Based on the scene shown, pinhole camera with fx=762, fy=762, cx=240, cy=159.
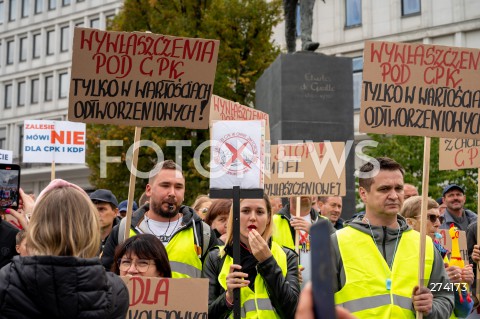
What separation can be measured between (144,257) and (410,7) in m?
31.0

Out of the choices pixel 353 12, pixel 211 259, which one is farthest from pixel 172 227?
pixel 353 12

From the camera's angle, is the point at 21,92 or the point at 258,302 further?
the point at 21,92

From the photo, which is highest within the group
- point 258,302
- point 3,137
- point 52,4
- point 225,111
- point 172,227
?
point 52,4

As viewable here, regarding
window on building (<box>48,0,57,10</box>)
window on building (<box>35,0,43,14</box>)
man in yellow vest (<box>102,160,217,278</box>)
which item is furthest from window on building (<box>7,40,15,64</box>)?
man in yellow vest (<box>102,160,217,278</box>)

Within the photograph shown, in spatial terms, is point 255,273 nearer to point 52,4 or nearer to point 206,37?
point 206,37

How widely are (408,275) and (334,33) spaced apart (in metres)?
31.2

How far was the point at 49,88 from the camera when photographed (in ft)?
165

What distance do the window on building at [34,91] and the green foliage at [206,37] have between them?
27.8 meters

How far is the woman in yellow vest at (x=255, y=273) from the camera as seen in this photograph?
165 inches

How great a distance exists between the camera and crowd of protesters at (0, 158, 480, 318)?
2547 millimetres

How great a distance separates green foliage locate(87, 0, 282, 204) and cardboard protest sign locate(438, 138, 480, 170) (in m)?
14.7

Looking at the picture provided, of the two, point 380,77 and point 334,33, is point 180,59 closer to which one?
point 380,77

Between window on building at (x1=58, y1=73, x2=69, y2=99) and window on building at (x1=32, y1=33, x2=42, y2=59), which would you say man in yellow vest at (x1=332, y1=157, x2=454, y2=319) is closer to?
window on building at (x1=58, y1=73, x2=69, y2=99)

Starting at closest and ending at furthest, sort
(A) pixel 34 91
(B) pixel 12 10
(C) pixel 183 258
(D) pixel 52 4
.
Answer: (C) pixel 183 258
(A) pixel 34 91
(D) pixel 52 4
(B) pixel 12 10
